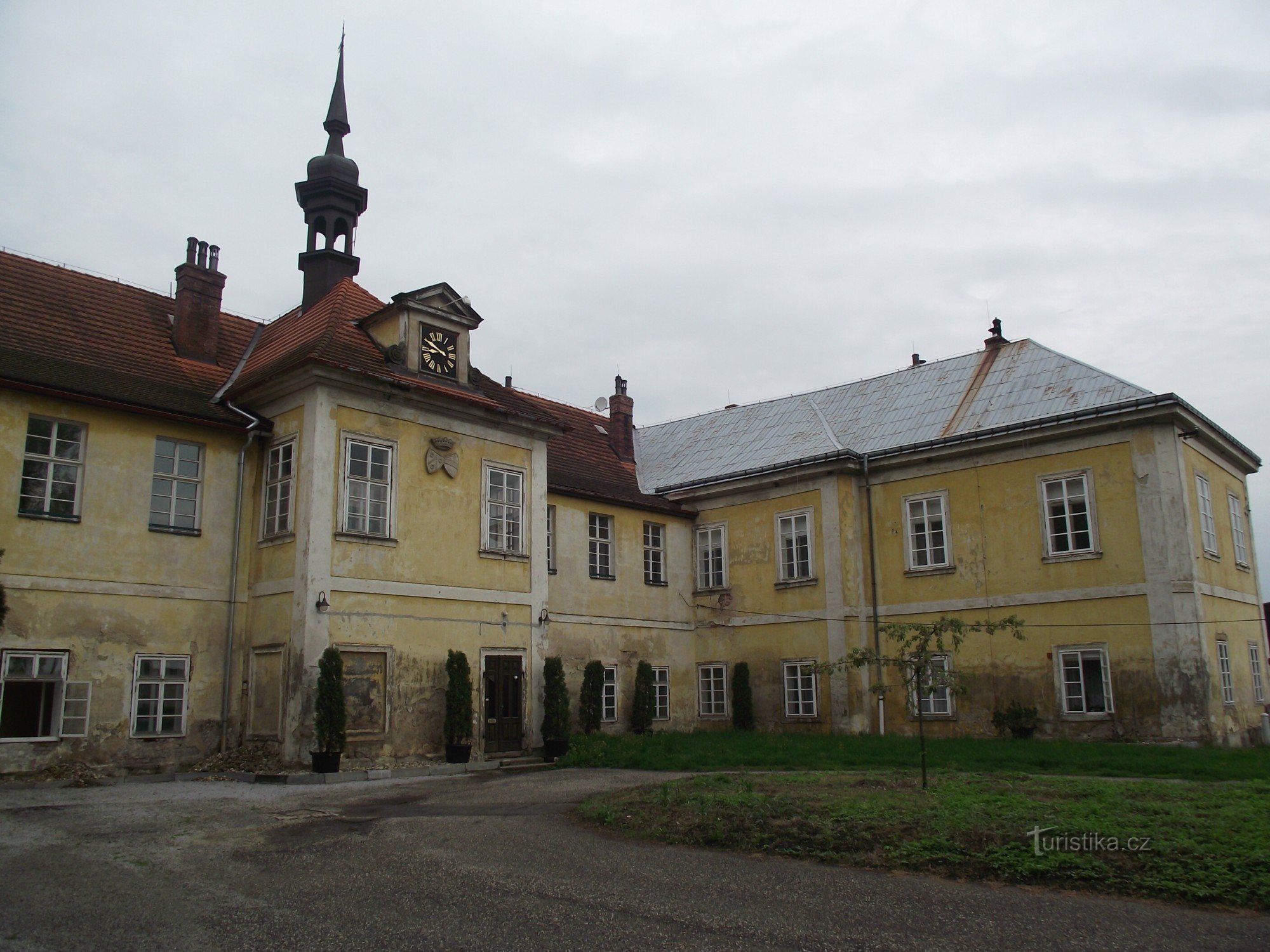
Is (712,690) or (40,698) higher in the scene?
(40,698)

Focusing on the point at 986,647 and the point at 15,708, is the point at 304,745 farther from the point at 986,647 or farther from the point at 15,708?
the point at 986,647

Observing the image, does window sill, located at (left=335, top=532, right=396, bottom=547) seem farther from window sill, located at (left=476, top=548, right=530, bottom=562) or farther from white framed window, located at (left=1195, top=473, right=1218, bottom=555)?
white framed window, located at (left=1195, top=473, right=1218, bottom=555)

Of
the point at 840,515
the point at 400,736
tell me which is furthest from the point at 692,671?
the point at 400,736

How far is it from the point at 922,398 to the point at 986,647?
21.1ft

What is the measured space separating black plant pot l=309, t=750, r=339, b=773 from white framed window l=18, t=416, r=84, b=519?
519cm

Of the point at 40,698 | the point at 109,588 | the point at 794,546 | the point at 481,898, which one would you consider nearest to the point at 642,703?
the point at 794,546

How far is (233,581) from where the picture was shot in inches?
664

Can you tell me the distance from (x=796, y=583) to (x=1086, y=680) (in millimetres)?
6437

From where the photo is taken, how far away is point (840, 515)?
73.9ft

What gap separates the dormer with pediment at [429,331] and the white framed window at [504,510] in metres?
1.95

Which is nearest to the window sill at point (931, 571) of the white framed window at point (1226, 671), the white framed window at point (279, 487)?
the white framed window at point (1226, 671)

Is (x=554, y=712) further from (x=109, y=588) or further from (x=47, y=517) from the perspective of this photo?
(x=47, y=517)

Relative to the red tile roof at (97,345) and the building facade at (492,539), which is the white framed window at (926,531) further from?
the red tile roof at (97,345)

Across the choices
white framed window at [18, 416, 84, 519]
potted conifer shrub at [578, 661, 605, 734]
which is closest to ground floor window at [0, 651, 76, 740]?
white framed window at [18, 416, 84, 519]
